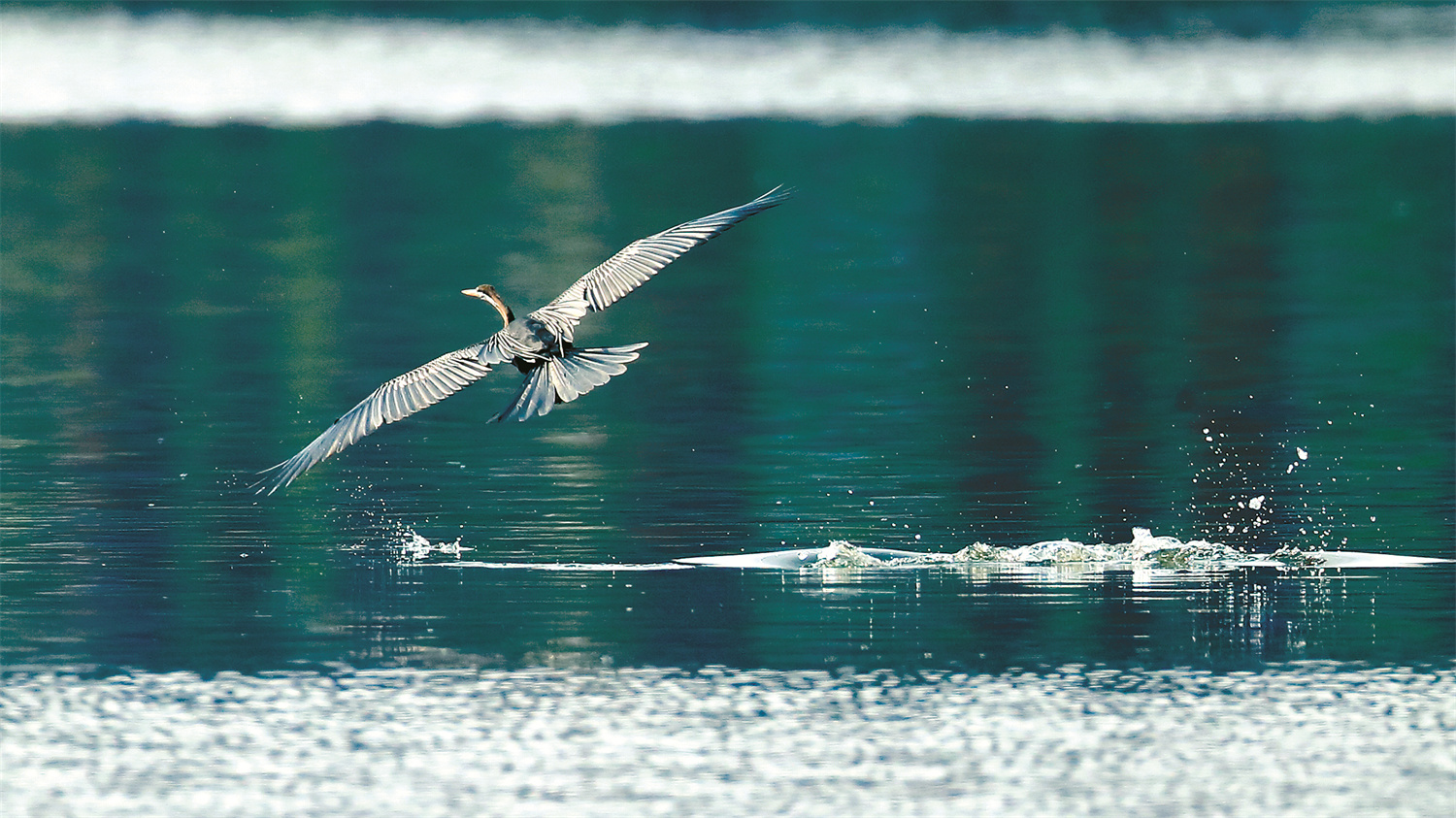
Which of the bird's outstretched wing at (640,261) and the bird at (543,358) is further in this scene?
the bird's outstretched wing at (640,261)

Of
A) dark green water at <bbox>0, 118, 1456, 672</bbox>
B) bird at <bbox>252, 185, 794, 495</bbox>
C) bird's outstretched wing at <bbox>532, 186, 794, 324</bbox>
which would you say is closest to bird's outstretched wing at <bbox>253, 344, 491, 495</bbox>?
bird at <bbox>252, 185, 794, 495</bbox>

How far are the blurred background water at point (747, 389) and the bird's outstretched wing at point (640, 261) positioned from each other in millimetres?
1436

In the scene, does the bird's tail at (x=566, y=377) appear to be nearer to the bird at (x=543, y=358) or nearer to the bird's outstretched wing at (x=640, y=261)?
the bird at (x=543, y=358)

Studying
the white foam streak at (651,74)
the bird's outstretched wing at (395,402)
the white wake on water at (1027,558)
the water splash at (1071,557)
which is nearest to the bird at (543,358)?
the bird's outstretched wing at (395,402)

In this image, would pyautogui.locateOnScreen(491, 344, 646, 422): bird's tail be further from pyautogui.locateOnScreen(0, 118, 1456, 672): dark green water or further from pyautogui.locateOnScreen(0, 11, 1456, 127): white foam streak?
pyautogui.locateOnScreen(0, 11, 1456, 127): white foam streak

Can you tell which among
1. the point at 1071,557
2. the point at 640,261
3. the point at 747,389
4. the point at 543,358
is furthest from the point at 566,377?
the point at 747,389

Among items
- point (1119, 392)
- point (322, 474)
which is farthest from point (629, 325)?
point (322, 474)

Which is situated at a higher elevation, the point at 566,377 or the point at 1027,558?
the point at 566,377

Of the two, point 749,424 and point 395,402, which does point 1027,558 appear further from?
point 749,424

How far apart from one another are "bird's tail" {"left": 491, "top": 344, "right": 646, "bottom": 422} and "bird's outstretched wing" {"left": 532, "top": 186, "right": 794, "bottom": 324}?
213 mm

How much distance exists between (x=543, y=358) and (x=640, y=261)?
2.40 ft

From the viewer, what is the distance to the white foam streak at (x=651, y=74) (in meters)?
59.6

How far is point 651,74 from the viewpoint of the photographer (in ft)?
215

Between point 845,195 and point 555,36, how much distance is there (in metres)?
31.0
